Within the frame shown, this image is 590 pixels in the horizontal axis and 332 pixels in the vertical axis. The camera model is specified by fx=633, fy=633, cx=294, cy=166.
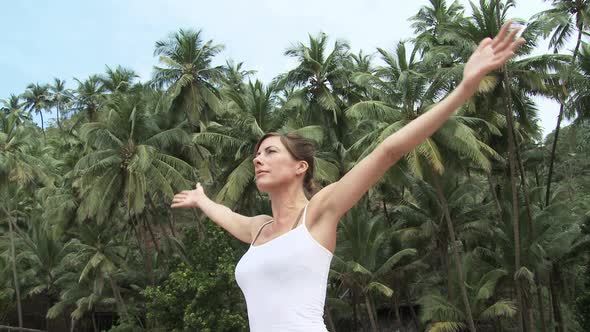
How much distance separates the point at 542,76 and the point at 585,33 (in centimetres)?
434

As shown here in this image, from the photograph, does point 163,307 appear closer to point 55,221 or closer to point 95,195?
point 95,195

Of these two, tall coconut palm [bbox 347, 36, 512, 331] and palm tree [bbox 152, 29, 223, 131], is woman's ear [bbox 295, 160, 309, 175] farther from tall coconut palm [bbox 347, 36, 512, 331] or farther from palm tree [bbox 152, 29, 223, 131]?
palm tree [bbox 152, 29, 223, 131]

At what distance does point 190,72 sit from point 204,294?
10515 millimetres

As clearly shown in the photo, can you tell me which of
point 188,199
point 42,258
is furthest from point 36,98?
point 188,199

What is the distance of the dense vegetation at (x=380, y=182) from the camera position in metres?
20.2

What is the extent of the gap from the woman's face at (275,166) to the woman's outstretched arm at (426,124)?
0.31 m

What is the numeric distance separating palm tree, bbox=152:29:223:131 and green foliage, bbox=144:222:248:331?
21.7 feet

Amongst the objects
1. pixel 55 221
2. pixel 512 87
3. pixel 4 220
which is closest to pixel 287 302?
pixel 512 87

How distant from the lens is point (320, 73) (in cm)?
2588

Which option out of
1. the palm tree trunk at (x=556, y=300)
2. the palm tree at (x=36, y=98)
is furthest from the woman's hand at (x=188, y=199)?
the palm tree at (x=36, y=98)

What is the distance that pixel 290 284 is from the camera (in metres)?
2.10

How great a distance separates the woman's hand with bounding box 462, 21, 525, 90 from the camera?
6.72ft

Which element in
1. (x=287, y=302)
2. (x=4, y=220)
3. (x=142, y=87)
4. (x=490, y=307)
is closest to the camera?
(x=287, y=302)

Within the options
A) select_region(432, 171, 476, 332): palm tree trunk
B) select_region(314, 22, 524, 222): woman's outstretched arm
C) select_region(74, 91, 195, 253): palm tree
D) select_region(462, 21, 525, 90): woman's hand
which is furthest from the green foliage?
select_region(462, 21, 525, 90): woman's hand
